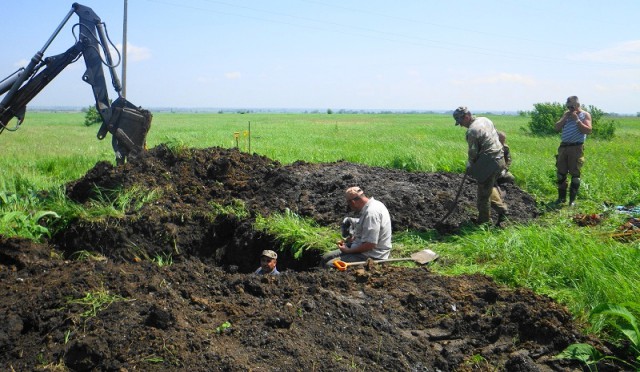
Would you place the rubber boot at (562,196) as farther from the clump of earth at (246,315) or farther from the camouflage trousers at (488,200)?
the clump of earth at (246,315)

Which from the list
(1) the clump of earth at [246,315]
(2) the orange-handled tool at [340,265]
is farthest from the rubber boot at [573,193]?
(2) the orange-handled tool at [340,265]

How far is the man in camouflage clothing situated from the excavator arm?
559 centimetres

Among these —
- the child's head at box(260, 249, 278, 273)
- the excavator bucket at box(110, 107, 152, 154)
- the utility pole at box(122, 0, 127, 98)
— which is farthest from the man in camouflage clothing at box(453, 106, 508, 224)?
the utility pole at box(122, 0, 127, 98)

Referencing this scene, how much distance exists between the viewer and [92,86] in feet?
37.0

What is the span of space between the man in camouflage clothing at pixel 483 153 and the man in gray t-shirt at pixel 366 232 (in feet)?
7.57

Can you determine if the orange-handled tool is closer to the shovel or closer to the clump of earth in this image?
the shovel

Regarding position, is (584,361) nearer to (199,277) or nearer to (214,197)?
(199,277)

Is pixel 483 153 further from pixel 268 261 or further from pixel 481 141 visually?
pixel 268 261

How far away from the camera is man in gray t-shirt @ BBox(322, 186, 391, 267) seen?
23.8 ft

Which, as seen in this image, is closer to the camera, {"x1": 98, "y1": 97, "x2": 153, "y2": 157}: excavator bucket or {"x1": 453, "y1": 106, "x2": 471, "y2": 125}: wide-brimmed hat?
{"x1": 453, "y1": 106, "x2": 471, "y2": 125}: wide-brimmed hat

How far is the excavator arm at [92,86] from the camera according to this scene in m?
10.5

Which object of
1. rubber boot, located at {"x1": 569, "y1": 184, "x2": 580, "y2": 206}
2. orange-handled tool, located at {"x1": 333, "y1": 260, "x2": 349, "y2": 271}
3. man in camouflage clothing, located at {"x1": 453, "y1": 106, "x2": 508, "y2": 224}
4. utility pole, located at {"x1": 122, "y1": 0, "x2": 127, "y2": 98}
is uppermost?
utility pole, located at {"x1": 122, "y1": 0, "x2": 127, "y2": 98}

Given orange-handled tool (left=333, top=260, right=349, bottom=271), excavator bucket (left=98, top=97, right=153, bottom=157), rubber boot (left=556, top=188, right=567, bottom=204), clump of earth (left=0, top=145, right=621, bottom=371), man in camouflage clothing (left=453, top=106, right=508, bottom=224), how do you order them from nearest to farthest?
1. clump of earth (left=0, top=145, right=621, bottom=371)
2. orange-handled tool (left=333, top=260, right=349, bottom=271)
3. man in camouflage clothing (left=453, top=106, right=508, bottom=224)
4. excavator bucket (left=98, top=97, right=153, bottom=157)
5. rubber boot (left=556, top=188, right=567, bottom=204)

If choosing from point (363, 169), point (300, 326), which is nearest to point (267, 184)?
point (363, 169)
